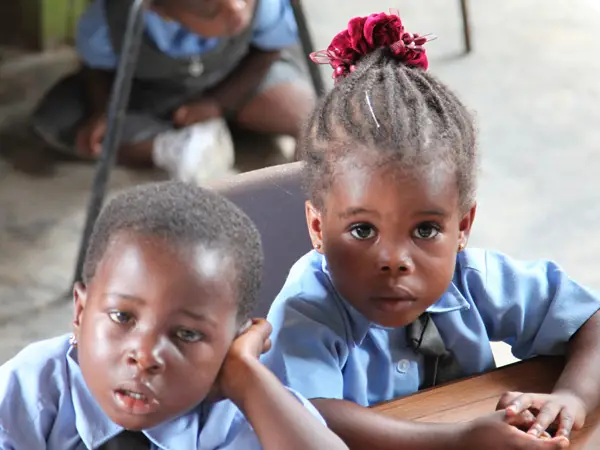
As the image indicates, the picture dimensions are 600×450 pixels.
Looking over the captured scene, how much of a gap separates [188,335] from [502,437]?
348 mm

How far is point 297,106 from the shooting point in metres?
3.12

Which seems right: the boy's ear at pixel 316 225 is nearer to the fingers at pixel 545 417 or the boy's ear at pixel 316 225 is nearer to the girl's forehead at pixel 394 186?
the girl's forehead at pixel 394 186

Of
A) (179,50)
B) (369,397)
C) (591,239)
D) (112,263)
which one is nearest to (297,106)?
(179,50)

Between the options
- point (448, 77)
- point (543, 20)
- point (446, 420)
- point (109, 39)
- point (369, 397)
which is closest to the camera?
point (446, 420)

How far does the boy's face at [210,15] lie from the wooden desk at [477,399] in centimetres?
158

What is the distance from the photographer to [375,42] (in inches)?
51.3

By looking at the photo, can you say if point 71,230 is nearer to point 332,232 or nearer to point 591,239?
point 591,239

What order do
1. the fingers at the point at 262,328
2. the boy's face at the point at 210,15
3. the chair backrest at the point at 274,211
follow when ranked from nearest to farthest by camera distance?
1. the fingers at the point at 262,328
2. the chair backrest at the point at 274,211
3. the boy's face at the point at 210,15

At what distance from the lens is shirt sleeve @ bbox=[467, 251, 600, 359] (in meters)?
1.34

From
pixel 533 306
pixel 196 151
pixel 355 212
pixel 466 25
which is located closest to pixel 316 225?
pixel 355 212

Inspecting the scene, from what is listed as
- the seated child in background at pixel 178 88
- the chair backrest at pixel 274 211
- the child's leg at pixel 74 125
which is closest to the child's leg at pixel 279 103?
the seated child in background at pixel 178 88

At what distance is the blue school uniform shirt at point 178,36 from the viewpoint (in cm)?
290

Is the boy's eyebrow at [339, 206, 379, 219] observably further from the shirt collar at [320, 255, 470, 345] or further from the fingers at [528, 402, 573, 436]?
the fingers at [528, 402, 573, 436]

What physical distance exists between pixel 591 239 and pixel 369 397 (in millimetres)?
1728
